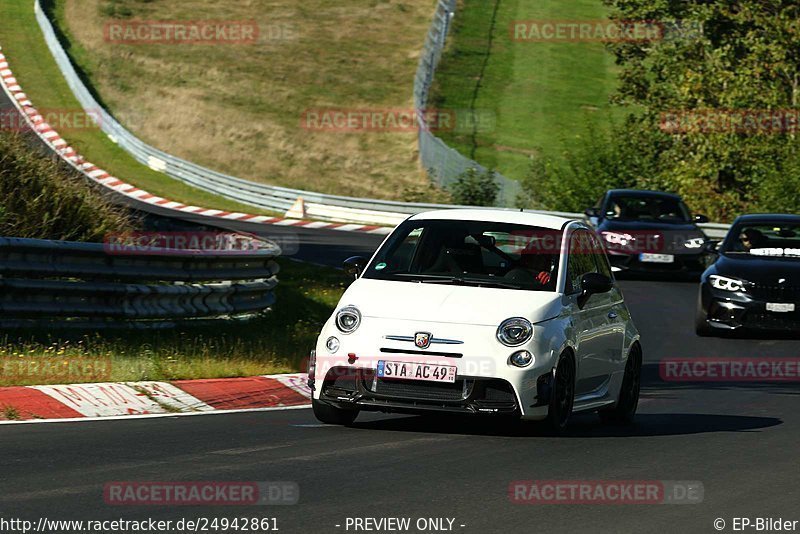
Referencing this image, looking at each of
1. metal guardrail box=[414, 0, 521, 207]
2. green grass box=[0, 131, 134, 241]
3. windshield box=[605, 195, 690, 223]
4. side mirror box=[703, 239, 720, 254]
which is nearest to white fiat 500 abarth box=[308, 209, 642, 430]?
green grass box=[0, 131, 134, 241]

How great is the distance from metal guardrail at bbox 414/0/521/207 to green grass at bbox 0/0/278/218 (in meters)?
6.80

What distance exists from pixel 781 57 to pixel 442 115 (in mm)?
21051

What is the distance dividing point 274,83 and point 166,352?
52.7m

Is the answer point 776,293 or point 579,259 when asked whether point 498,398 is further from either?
point 776,293

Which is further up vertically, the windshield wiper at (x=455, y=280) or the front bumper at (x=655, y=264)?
the windshield wiper at (x=455, y=280)

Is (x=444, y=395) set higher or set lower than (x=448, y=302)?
lower

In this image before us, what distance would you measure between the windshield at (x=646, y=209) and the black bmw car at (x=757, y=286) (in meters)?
7.14

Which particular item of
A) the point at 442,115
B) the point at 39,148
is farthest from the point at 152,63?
the point at 39,148

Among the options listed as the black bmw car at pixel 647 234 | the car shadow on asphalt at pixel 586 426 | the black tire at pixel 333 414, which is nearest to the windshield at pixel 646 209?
the black bmw car at pixel 647 234

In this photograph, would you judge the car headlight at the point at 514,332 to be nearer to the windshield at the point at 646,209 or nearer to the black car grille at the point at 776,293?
the black car grille at the point at 776,293

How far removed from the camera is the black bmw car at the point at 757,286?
19562 mm

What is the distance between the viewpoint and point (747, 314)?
64.4 ft

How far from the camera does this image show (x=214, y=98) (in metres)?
60.8

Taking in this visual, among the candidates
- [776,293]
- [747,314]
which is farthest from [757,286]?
[747,314]
